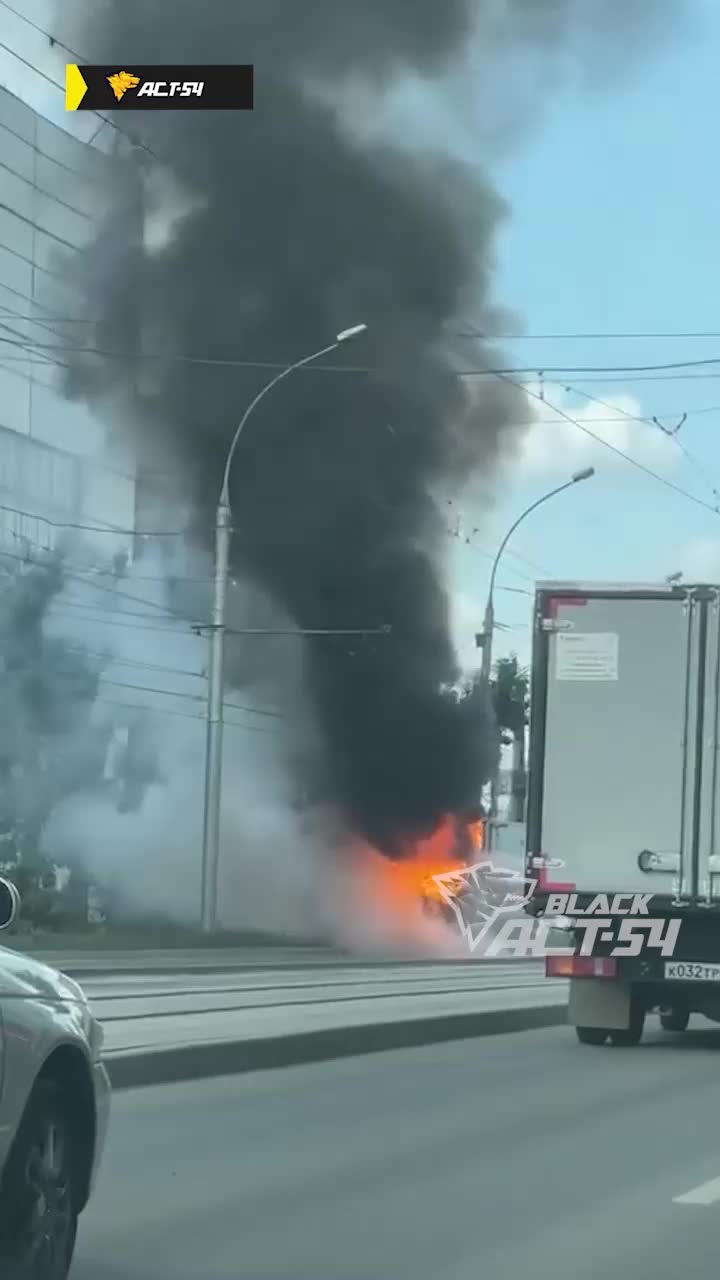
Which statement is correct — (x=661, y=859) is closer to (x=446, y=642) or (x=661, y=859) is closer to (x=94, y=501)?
(x=446, y=642)

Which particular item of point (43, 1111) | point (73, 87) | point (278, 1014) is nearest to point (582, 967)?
point (278, 1014)

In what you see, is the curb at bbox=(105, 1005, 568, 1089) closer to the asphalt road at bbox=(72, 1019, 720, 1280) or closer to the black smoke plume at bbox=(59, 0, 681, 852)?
the asphalt road at bbox=(72, 1019, 720, 1280)

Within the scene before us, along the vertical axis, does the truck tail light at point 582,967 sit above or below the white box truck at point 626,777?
below

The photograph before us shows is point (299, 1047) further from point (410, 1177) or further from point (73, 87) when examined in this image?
point (73, 87)

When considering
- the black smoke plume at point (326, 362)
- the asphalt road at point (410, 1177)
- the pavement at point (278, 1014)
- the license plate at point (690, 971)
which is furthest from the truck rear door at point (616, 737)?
the black smoke plume at point (326, 362)

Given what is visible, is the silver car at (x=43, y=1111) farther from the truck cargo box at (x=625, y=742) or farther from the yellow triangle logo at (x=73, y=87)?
the yellow triangle logo at (x=73, y=87)

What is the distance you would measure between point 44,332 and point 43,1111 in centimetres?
4335

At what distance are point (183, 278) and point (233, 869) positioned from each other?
12819 mm

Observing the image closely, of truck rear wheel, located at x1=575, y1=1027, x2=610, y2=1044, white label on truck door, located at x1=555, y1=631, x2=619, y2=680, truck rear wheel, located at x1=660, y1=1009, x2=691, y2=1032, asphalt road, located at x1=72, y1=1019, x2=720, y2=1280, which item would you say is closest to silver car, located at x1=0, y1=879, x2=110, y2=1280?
asphalt road, located at x1=72, y1=1019, x2=720, y2=1280

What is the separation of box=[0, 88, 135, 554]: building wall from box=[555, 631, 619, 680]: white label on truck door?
3155 centimetres

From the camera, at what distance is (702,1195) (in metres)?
8.78

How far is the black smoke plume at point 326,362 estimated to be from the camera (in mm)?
42594

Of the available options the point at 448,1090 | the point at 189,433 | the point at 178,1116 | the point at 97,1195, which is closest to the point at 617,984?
the point at 448,1090

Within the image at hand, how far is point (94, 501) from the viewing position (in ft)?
170
